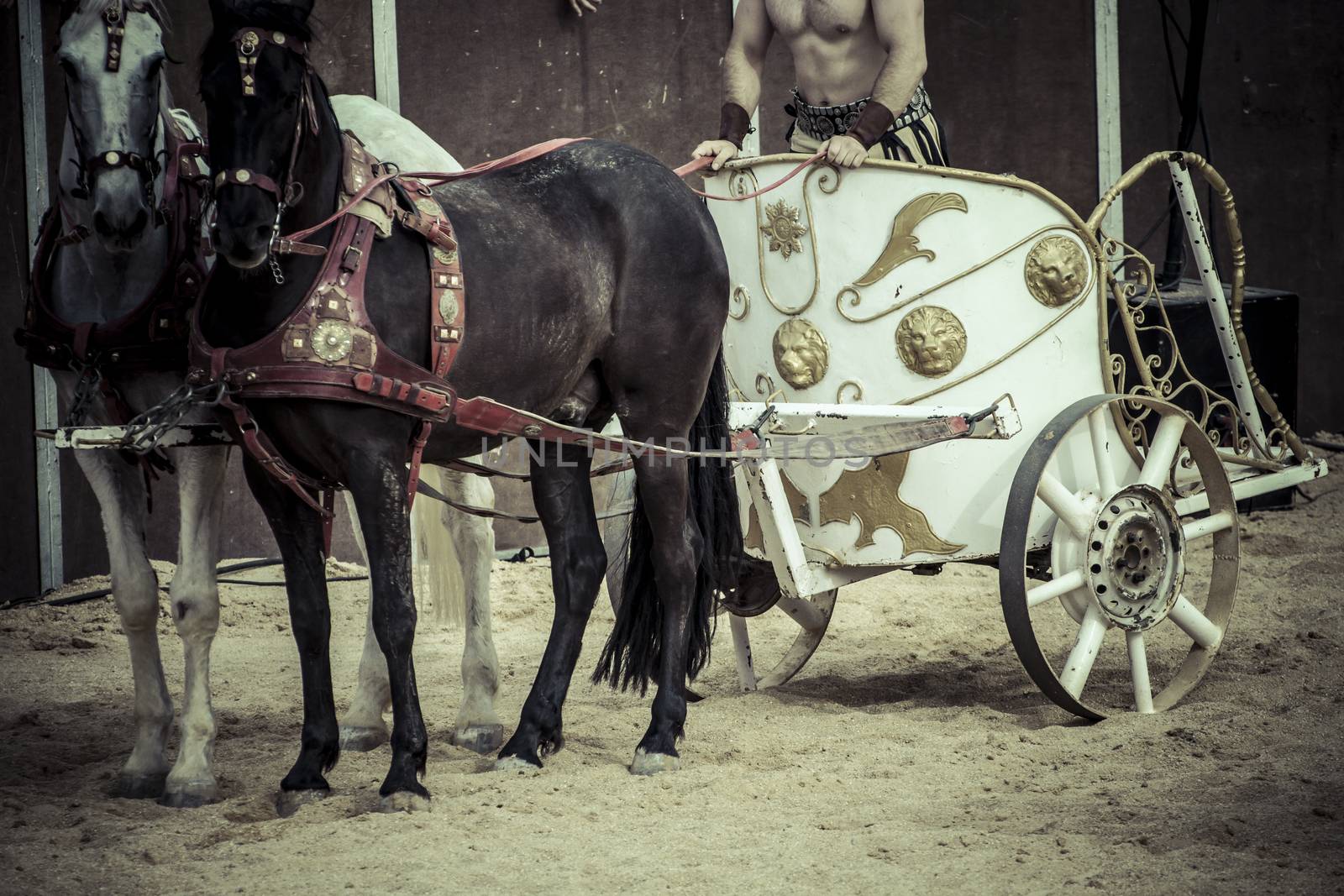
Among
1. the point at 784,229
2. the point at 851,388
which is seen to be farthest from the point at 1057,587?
the point at 784,229

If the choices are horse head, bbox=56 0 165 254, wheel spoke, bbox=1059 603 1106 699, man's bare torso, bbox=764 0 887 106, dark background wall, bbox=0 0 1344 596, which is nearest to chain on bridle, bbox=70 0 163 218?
horse head, bbox=56 0 165 254

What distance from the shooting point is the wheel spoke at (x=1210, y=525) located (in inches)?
152

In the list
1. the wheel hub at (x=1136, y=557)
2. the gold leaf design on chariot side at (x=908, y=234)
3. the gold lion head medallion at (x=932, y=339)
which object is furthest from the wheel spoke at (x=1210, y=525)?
the gold leaf design on chariot side at (x=908, y=234)

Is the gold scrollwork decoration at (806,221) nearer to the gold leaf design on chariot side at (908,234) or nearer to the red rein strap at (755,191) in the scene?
the red rein strap at (755,191)

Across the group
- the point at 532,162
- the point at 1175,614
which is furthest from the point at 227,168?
the point at 1175,614

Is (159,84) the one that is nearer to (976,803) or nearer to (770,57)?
(976,803)

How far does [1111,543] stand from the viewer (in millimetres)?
3605

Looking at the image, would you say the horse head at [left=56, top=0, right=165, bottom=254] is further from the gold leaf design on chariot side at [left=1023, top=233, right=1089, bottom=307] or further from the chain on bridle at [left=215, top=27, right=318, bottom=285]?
the gold leaf design on chariot side at [left=1023, top=233, right=1089, bottom=307]

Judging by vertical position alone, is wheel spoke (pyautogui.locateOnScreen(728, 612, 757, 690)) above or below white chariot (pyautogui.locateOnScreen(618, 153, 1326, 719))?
below

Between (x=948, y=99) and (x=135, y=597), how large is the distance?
5160mm

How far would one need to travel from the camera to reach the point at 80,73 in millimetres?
2846

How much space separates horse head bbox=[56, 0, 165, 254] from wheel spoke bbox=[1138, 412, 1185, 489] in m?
2.61

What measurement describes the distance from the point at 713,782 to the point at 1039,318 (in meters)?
1.49

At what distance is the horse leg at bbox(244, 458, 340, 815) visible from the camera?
3062 millimetres
